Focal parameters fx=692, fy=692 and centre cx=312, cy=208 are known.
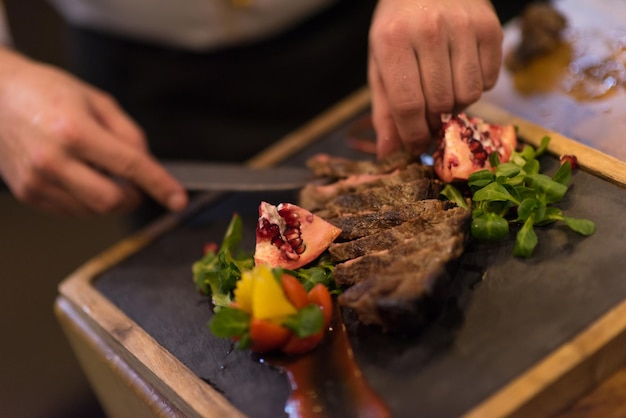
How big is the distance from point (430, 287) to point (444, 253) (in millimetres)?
119

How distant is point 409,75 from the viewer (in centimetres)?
190

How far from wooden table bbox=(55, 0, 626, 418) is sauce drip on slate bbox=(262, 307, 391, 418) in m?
0.16

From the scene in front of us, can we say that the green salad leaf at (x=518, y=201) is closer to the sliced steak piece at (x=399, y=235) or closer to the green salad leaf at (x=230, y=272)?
the sliced steak piece at (x=399, y=235)

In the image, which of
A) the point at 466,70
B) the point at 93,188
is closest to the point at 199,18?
the point at 93,188

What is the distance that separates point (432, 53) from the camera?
189cm

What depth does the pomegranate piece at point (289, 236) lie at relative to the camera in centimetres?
182

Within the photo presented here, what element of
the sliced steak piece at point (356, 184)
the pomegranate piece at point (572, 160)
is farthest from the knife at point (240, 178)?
the pomegranate piece at point (572, 160)

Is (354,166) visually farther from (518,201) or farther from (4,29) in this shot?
(4,29)

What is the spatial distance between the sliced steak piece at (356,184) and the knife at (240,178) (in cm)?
15

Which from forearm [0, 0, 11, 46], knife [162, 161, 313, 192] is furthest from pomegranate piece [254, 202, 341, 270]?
forearm [0, 0, 11, 46]

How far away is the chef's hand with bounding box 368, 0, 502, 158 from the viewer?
1893 millimetres

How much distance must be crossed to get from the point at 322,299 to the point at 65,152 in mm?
1164

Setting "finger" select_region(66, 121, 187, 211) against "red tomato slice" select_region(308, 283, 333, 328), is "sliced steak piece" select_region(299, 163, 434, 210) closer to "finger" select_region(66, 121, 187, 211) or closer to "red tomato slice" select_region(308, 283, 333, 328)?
"red tomato slice" select_region(308, 283, 333, 328)

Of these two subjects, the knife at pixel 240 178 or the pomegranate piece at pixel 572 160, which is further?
the knife at pixel 240 178
